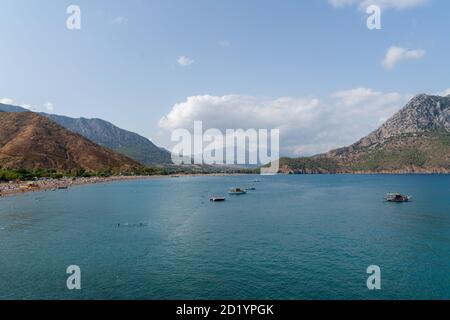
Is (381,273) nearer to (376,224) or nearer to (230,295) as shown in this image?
(230,295)

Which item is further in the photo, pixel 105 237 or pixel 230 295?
pixel 105 237

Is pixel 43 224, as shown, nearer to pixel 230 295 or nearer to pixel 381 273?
pixel 230 295

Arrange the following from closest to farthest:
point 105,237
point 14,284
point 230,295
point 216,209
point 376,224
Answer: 1. point 230,295
2. point 14,284
3. point 105,237
4. point 376,224
5. point 216,209
